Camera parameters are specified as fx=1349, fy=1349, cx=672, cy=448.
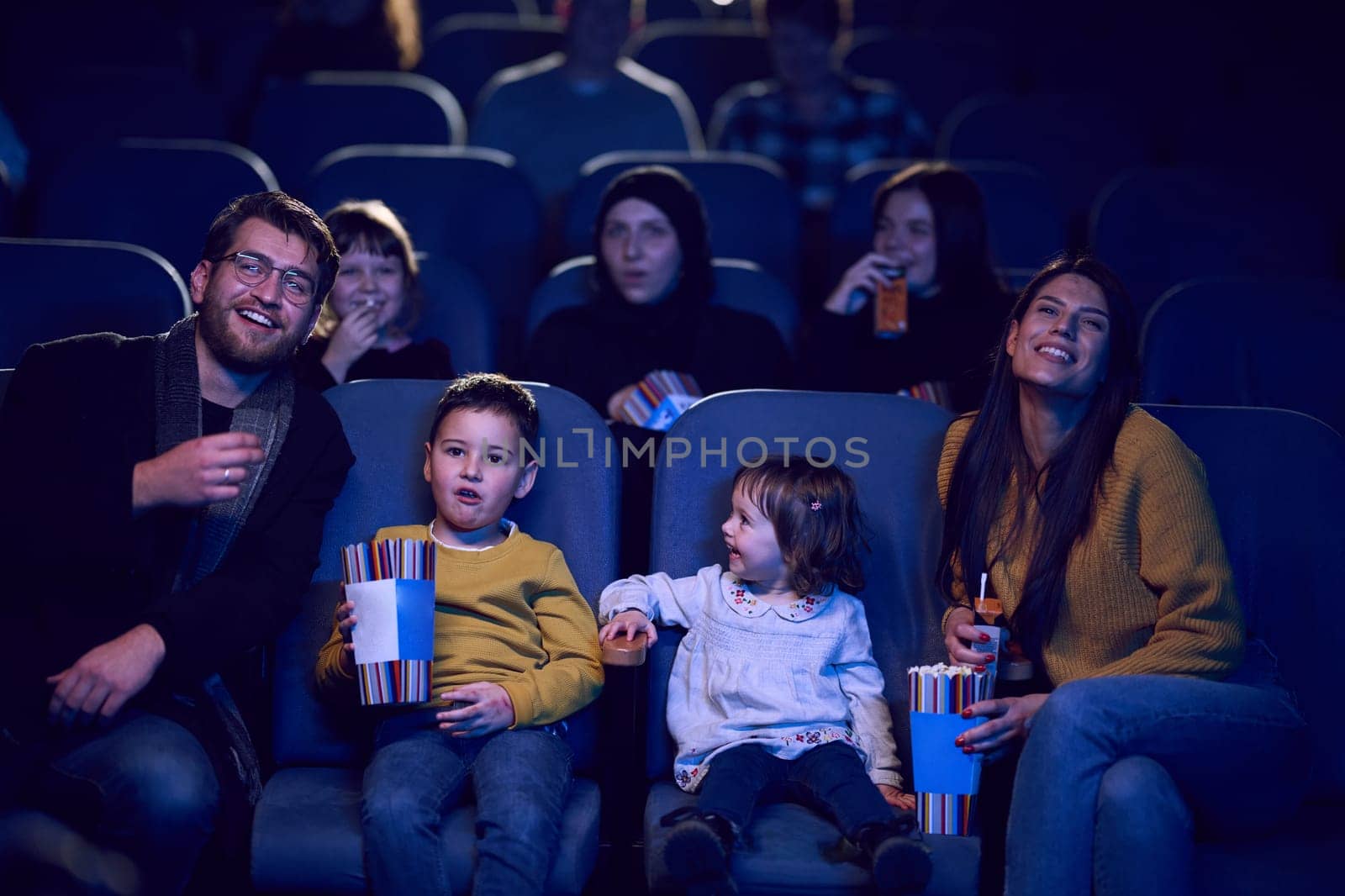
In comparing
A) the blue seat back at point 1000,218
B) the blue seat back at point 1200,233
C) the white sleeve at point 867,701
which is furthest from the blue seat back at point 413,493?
the blue seat back at point 1200,233

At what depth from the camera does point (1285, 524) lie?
2.10 meters

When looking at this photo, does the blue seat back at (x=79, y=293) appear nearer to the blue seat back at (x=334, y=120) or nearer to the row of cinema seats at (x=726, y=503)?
the row of cinema seats at (x=726, y=503)

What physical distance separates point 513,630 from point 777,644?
Answer: 1.29 ft

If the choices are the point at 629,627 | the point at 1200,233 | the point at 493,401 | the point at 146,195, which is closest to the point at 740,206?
the point at 1200,233

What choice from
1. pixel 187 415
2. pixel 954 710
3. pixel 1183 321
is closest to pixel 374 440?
pixel 187 415

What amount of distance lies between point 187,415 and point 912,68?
323 centimetres

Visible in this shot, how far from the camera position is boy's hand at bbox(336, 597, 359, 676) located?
69.1 inches

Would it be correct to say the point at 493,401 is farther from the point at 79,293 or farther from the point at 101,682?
the point at 79,293

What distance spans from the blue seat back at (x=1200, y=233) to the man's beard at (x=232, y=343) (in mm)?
2163

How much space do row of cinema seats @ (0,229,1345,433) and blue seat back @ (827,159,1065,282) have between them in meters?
0.41

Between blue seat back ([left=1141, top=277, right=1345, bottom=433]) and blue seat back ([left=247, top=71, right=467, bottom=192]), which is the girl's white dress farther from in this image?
blue seat back ([left=247, top=71, right=467, bottom=192])

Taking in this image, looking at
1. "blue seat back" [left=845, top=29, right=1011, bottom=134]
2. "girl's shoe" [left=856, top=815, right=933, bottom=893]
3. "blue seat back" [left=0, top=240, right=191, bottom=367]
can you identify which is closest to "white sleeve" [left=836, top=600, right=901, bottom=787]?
"girl's shoe" [left=856, top=815, right=933, bottom=893]

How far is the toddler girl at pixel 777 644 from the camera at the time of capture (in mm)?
1929

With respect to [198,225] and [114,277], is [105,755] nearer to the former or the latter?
[114,277]
